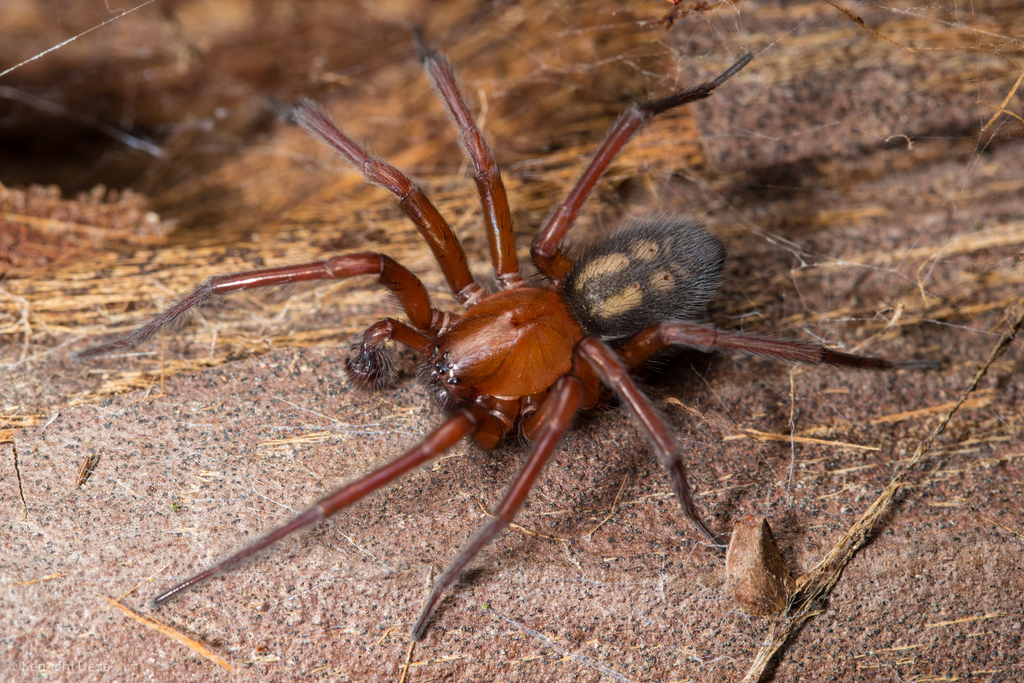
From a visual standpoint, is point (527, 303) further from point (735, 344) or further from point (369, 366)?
point (735, 344)

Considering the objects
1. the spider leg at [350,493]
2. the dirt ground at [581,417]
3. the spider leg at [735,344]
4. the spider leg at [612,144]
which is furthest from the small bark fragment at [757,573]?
the spider leg at [612,144]

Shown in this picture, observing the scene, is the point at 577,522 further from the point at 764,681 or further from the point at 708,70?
the point at 708,70

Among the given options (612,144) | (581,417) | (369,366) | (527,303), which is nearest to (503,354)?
(527,303)

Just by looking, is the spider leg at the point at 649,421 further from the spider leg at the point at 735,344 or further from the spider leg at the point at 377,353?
the spider leg at the point at 377,353

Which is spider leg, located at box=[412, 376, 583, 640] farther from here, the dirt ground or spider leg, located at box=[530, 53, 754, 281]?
spider leg, located at box=[530, 53, 754, 281]

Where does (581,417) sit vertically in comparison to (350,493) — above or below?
below

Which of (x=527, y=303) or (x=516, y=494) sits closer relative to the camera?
(x=516, y=494)

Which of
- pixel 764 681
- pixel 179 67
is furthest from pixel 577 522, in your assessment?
pixel 179 67
